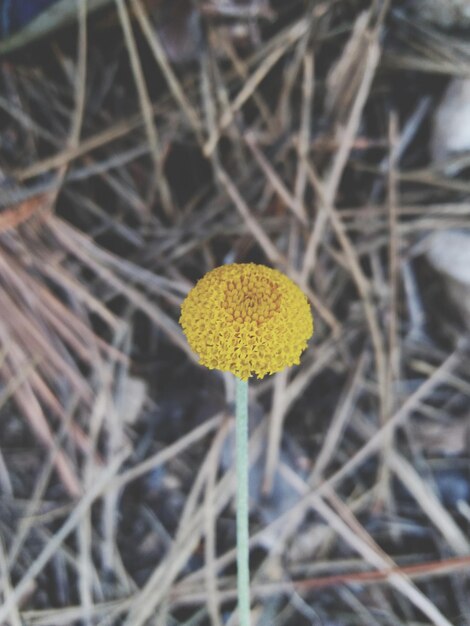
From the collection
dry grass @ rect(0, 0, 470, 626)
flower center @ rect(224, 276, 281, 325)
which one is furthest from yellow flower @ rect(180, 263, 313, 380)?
dry grass @ rect(0, 0, 470, 626)

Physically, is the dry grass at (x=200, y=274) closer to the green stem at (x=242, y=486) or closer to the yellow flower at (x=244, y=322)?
the green stem at (x=242, y=486)

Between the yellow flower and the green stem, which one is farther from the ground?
the yellow flower

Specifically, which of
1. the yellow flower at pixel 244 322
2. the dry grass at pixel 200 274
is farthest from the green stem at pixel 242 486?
the dry grass at pixel 200 274

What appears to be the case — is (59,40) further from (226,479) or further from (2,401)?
(226,479)

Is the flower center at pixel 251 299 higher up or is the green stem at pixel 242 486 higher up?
the flower center at pixel 251 299

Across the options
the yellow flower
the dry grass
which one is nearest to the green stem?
the yellow flower

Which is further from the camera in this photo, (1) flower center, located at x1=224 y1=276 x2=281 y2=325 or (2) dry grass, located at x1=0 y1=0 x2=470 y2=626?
(2) dry grass, located at x1=0 y1=0 x2=470 y2=626

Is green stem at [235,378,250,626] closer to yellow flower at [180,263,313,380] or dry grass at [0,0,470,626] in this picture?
yellow flower at [180,263,313,380]
